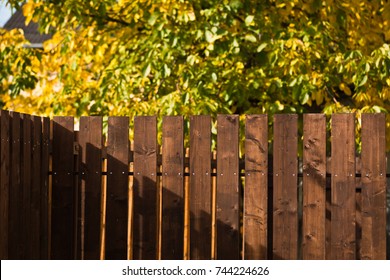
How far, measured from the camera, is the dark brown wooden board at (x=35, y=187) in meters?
6.66

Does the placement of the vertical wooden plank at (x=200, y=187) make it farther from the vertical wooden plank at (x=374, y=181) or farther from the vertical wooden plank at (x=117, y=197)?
the vertical wooden plank at (x=374, y=181)

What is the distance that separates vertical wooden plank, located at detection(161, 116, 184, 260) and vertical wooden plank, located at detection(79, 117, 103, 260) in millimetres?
568

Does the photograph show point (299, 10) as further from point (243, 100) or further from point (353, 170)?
point (353, 170)

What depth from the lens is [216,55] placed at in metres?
10.0

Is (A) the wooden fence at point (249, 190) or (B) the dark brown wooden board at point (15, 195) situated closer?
(B) the dark brown wooden board at point (15, 195)

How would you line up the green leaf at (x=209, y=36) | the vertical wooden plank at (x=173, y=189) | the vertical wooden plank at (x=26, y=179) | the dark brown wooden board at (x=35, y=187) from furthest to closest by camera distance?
the green leaf at (x=209, y=36), the vertical wooden plank at (x=173, y=189), the dark brown wooden board at (x=35, y=187), the vertical wooden plank at (x=26, y=179)

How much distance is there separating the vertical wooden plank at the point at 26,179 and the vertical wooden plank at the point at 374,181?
2647 mm

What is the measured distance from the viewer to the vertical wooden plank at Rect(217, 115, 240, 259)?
22.5 ft

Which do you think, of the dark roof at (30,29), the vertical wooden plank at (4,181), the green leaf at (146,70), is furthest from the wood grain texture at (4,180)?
the dark roof at (30,29)

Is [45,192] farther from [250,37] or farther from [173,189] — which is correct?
[250,37]

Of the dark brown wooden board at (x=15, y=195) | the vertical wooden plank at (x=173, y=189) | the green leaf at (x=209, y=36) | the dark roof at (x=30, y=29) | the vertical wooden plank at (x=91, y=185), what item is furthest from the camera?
the dark roof at (x=30, y=29)

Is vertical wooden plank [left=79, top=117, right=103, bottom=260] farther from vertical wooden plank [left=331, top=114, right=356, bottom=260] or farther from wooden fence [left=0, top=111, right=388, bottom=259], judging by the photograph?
vertical wooden plank [left=331, top=114, right=356, bottom=260]

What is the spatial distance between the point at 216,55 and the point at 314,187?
3.54 m

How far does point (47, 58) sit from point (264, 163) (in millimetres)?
5952
